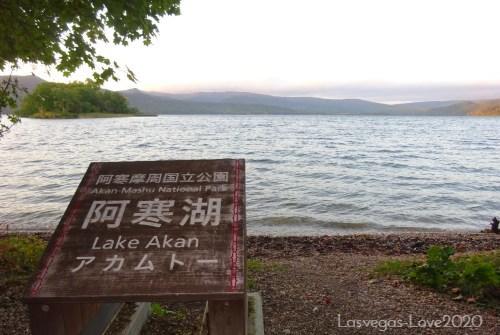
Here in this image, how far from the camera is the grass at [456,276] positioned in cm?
562

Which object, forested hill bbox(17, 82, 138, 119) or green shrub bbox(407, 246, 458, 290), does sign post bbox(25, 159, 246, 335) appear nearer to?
green shrub bbox(407, 246, 458, 290)

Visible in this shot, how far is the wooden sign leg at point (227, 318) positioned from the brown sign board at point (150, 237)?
0.40 m

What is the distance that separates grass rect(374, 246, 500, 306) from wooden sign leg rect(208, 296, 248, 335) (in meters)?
3.89

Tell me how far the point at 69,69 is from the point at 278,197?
11.5 metres

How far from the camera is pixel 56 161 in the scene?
28.3 m

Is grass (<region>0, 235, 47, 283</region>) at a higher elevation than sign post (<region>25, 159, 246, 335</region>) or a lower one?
lower

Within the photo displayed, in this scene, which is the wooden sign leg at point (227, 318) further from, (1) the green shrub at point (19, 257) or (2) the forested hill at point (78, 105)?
(2) the forested hill at point (78, 105)

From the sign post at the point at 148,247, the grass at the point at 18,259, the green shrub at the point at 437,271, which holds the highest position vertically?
the sign post at the point at 148,247

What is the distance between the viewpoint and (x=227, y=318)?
11.3ft

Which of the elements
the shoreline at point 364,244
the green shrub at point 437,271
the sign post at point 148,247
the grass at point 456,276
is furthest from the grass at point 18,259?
the green shrub at point 437,271

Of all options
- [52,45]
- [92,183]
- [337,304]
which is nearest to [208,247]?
[92,183]

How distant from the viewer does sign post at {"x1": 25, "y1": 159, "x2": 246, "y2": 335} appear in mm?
3098

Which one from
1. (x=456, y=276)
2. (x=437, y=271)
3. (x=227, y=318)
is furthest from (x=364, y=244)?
(x=227, y=318)

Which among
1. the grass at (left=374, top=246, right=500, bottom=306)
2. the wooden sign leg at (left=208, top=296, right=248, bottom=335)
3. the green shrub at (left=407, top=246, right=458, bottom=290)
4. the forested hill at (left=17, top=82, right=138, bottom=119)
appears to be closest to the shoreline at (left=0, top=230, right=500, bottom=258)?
the grass at (left=374, top=246, right=500, bottom=306)
